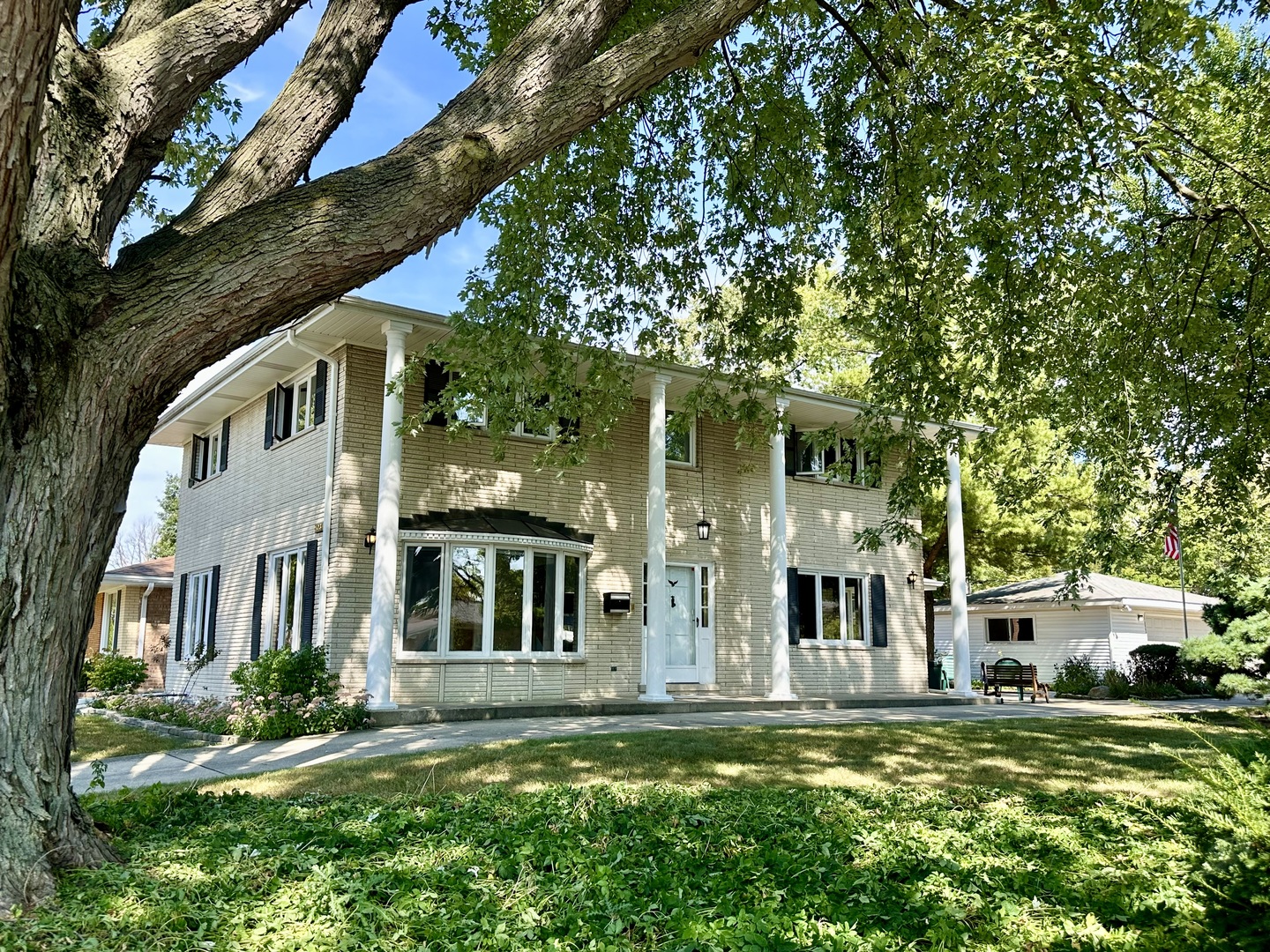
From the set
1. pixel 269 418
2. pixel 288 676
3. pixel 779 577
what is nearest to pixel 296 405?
pixel 269 418

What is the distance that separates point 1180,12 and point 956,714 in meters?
10.3

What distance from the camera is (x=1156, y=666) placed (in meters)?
21.5

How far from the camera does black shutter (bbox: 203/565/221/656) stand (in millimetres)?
17469

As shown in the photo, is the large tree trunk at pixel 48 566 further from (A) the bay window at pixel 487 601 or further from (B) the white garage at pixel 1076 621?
(B) the white garage at pixel 1076 621

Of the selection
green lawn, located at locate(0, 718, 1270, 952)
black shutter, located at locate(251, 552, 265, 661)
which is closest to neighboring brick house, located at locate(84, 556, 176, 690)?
black shutter, located at locate(251, 552, 265, 661)

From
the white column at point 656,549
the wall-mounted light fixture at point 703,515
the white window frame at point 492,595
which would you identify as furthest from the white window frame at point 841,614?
the white window frame at point 492,595

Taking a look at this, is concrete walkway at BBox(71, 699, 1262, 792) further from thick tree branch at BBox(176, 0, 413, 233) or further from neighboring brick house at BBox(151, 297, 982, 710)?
thick tree branch at BBox(176, 0, 413, 233)

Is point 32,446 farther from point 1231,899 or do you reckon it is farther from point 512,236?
point 512,236

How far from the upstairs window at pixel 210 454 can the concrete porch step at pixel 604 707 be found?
8.27 meters

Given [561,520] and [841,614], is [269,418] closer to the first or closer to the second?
[561,520]

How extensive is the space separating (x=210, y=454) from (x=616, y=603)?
9.93 meters

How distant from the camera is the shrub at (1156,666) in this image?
21375 millimetres

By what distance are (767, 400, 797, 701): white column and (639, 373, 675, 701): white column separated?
2.00 metres

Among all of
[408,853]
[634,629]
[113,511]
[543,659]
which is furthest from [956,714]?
[113,511]
